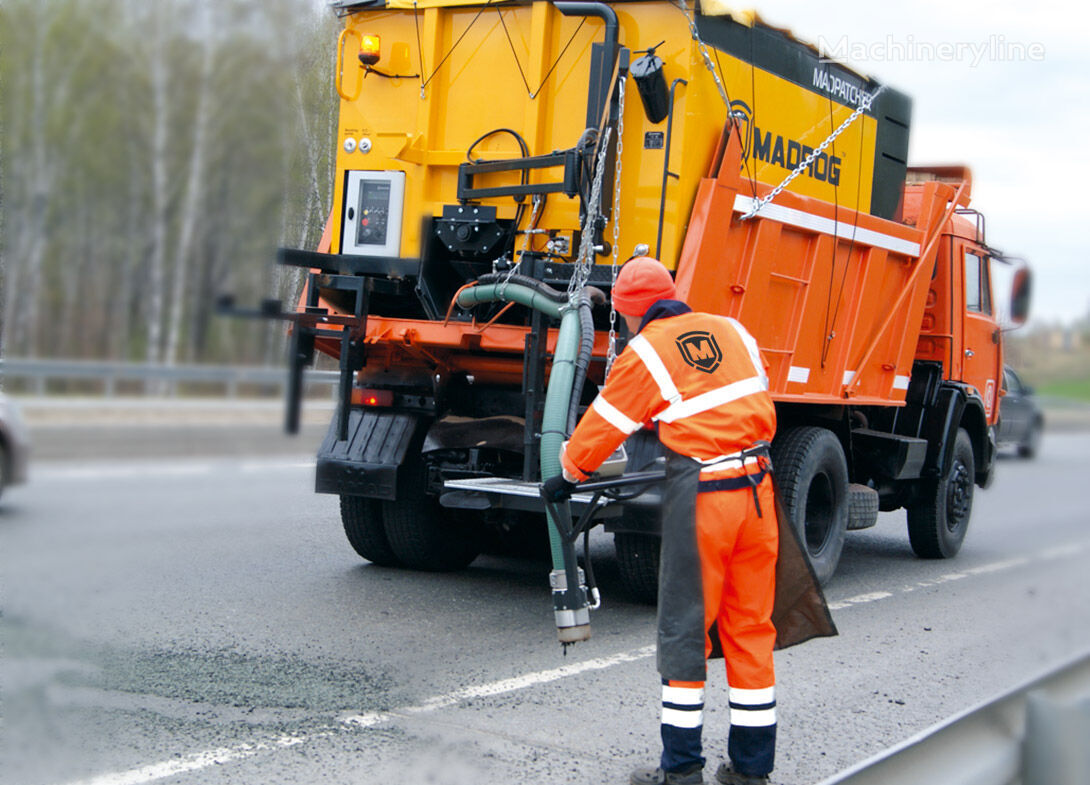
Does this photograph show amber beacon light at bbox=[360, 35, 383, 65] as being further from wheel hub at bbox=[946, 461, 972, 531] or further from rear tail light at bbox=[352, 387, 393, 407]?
wheel hub at bbox=[946, 461, 972, 531]

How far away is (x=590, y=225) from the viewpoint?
19.7ft

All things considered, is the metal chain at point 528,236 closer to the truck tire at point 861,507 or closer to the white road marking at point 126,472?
the truck tire at point 861,507

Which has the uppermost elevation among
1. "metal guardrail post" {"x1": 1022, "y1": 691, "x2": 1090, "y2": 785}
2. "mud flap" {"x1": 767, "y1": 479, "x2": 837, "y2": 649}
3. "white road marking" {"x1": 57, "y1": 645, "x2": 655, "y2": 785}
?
"metal guardrail post" {"x1": 1022, "y1": 691, "x2": 1090, "y2": 785}

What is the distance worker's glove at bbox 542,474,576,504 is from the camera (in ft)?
13.4

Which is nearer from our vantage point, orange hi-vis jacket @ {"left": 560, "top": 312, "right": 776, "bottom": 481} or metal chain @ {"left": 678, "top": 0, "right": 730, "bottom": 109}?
orange hi-vis jacket @ {"left": 560, "top": 312, "right": 776, "bottom": 481}

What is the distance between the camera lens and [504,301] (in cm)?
614

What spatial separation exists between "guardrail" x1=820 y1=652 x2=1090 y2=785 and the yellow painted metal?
4357mm

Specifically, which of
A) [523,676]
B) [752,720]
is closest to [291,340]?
[752,720]

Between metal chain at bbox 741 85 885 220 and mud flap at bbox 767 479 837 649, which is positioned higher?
metal chain at bbox 741 85 885 220

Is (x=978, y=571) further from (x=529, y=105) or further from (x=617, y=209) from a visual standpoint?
(x=529, y=105)

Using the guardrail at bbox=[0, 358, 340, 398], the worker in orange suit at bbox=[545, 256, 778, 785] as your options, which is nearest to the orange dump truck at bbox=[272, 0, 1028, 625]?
the worker in orange suit at bbox=[545, 256, 778, 785]

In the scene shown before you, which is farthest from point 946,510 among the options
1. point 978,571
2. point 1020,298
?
point 1020,298

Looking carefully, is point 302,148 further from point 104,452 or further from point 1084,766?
point 1084,766

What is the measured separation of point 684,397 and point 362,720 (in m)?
1.68
